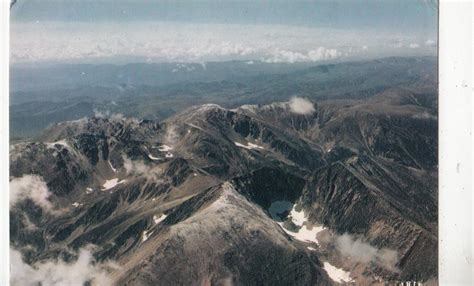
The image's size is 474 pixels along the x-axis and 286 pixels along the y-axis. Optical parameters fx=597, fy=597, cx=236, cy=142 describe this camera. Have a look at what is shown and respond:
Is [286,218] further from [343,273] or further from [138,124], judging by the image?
[138,124]

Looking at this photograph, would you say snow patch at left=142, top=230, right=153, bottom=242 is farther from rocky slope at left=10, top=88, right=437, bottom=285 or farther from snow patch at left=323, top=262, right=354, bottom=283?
snow patch at left=323, top=262, right=354, bottom=283

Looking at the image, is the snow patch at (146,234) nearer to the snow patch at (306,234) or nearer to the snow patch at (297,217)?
the snow patch at (306,234)

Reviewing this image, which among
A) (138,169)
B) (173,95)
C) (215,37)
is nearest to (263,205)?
(215,37)

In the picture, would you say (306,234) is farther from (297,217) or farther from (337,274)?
(337,274)

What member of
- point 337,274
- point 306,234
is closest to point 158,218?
point 306,234

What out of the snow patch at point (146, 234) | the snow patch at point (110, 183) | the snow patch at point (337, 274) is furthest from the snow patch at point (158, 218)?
the snow patch at point (110, 183)

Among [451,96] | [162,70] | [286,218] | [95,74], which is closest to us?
[451,96]

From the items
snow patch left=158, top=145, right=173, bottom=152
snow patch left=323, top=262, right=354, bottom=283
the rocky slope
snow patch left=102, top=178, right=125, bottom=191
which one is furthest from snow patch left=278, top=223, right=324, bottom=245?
snow patch left=158, top=145, right=173, bottom=152
